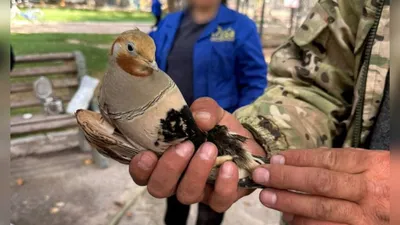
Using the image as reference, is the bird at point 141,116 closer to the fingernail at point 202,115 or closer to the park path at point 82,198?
the fingernail at point 202,115

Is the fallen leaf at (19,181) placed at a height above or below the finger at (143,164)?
below

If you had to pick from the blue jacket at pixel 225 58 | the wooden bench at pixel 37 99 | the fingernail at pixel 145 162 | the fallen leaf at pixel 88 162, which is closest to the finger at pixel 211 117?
the fingernail at pixel 145 162

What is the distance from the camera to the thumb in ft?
2.37

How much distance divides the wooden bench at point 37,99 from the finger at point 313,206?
6.98ft

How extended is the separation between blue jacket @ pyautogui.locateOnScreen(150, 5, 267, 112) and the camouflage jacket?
640mm

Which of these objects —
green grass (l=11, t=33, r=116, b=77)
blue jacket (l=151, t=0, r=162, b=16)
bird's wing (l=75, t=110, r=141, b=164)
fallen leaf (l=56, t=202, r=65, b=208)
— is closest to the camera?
bird's wing (l=75, t=110, r=141, b=164)

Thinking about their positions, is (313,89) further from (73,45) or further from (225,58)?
(73,45)

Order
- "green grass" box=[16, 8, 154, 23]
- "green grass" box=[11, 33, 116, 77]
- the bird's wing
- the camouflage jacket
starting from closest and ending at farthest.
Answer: the bird's wing
the camouflage jacket
"green grass" box=[11, 33, 116, 77]
"green grass" box=[16, 8, 154, 23]

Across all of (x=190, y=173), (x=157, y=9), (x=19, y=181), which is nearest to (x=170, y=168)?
(x=190, y=173)

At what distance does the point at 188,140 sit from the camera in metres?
0.66

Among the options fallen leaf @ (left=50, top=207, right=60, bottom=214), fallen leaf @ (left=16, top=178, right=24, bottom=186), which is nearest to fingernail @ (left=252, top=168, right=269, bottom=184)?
fallen leaf @ (left=50, top=207, right=60, bottom=214)

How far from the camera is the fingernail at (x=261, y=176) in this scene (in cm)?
66

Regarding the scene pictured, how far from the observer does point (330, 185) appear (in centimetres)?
60

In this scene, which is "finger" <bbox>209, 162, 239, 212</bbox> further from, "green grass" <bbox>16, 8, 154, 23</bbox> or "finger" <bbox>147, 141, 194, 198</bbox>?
"green grass" <bbox>16, 8, 154, 23</bbox>
